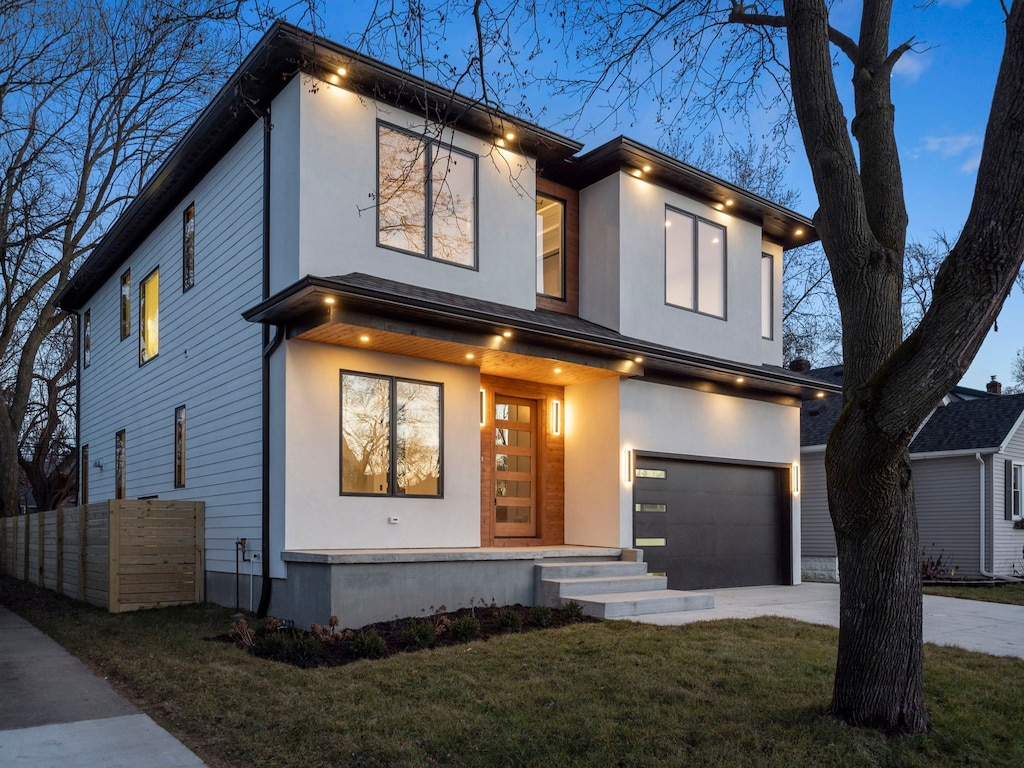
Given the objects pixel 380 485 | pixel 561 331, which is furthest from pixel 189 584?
pixel 561 331

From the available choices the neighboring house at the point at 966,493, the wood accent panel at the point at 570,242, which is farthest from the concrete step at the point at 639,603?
the neighboring house at the point at 966,493

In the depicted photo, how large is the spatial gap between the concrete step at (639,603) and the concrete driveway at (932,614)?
0.12m

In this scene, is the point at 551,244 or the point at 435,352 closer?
the point at 435,352

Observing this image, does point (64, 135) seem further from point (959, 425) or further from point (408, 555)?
point (959, 425)

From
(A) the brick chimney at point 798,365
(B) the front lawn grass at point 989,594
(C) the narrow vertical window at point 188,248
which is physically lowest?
(B) the front lawn grass at point 989,594

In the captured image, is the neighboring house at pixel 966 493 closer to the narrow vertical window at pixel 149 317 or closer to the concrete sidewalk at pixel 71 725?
the narrow vertical window at pixel 149 317

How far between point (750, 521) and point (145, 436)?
9.97 m

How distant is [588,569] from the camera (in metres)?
10.6

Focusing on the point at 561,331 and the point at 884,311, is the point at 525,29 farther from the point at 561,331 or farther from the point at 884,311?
the point at 561,331

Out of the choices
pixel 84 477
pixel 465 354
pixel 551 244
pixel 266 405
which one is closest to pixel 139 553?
pixel 266 405

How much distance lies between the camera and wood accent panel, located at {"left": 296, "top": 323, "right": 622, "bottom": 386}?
9.31 m

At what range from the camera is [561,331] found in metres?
10.3

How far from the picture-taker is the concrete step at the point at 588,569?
33.3 feet

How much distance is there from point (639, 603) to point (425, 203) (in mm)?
5306
